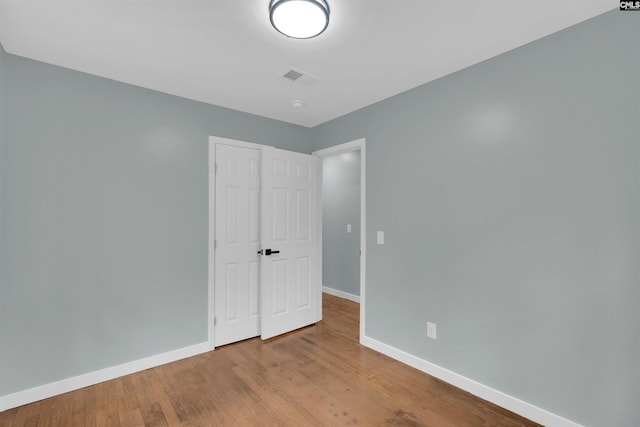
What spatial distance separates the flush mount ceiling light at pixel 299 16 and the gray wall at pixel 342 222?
3.01m

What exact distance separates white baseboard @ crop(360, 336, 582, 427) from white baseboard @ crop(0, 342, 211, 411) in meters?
1.90

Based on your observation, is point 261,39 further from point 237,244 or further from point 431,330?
point 431,330

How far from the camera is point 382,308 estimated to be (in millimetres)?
2980

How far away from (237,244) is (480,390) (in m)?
2.55

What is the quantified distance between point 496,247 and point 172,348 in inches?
117

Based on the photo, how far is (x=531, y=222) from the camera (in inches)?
79.3

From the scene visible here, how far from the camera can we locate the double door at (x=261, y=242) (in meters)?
3.14

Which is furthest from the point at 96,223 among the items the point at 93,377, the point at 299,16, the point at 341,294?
the point at 341,294

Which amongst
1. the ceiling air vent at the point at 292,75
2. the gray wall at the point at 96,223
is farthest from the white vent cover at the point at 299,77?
the gray wall at the point at 96,223

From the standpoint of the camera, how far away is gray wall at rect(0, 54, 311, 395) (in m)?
2.16

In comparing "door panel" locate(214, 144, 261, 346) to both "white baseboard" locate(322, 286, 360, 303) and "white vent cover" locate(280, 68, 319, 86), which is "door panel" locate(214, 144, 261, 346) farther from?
"white baseboard" locate(322, 286, 360, 303)

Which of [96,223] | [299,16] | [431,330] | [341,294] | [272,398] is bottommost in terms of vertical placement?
[272,398]

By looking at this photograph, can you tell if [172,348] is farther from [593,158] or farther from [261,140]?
[593,158]

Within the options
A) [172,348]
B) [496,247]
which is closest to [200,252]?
[172,348]
